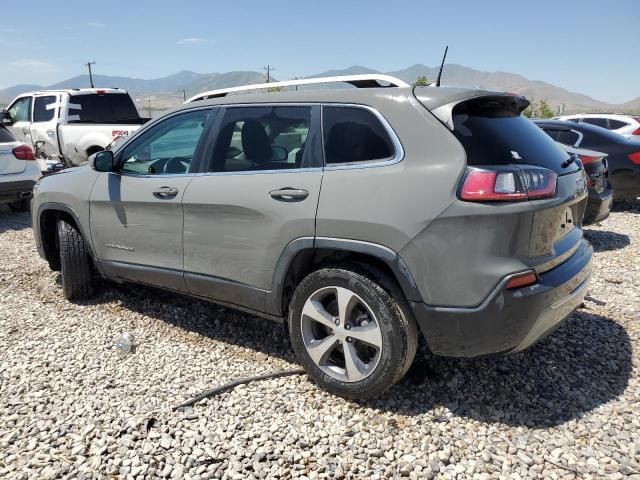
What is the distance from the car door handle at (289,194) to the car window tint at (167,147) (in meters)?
0.88

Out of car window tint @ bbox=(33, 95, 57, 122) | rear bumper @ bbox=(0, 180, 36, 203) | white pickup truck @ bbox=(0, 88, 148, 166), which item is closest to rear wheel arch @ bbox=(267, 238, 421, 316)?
rear bumper @ bbox=(0, 180, 36, 203)

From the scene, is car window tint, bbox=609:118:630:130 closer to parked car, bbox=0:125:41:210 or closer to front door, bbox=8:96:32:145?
parked car, bbox=0:125:41:210

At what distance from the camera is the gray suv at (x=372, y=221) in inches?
93.8

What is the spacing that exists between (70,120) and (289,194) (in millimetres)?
9339

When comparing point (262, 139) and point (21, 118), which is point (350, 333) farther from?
point (21, 118)

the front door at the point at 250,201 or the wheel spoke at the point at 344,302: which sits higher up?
the front door at the point at 250,201

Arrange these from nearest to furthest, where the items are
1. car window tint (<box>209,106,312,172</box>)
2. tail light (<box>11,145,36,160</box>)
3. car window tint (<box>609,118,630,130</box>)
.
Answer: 1. car window tint (<box>209,106,312,172</box>)
2. tail light (<box>11,145,36,160</box>)
3. car window tint (<box>609,118,630,130</box>)

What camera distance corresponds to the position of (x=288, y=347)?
11.8 ft

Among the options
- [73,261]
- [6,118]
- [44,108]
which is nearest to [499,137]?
[73,261]

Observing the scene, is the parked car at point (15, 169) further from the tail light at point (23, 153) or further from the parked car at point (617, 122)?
the parked car at point (617, 122)

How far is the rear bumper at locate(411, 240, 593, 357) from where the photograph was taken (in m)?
2.38

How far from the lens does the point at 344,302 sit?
2.75 metres

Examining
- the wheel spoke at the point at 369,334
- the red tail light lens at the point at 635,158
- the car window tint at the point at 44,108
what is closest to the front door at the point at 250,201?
the wheel spoke at the point at 369,334

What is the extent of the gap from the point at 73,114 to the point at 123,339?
8431mm
